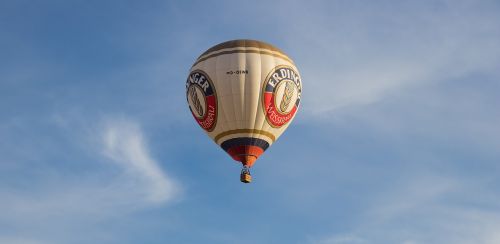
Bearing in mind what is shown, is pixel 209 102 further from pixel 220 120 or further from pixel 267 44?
pixel 267 44

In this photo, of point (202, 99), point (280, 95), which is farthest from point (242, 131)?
point (202, 99)

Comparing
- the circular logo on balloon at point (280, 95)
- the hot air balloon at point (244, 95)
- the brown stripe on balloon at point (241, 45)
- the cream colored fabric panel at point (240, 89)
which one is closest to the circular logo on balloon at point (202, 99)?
the hot air balloon at point (244, 95)

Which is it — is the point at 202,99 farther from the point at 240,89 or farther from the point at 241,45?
the point at 241,45

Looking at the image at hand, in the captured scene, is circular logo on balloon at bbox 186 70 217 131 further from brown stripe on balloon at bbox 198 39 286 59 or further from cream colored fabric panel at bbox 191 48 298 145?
brown stripe on balloon at bbox 198 39 286 59

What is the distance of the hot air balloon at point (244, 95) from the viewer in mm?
63312

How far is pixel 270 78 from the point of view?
Result: 2509 inches

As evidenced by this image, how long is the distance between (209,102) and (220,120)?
56.5 inches

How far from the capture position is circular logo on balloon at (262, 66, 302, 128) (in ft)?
209

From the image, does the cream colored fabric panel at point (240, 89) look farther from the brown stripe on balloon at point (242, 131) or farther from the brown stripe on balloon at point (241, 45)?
the brown stripe on balloon at point (241, 45)

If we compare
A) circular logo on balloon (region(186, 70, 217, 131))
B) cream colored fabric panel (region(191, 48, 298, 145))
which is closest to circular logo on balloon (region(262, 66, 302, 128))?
cream colored fabric panel (region(191, 48, 298, 145))

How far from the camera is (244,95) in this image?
63.2m

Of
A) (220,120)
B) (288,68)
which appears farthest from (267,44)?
(220,120)

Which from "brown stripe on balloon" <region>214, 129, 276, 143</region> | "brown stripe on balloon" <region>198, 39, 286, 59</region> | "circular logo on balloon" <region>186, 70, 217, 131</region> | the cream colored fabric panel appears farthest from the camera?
"brown stripe on balloon" <region>198, 39, 286, 59</region>

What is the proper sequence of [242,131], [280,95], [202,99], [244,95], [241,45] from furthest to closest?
1. [202,99]
2. [241,45]
3. [280,95]
4. [242,131]
5. [244,95]
